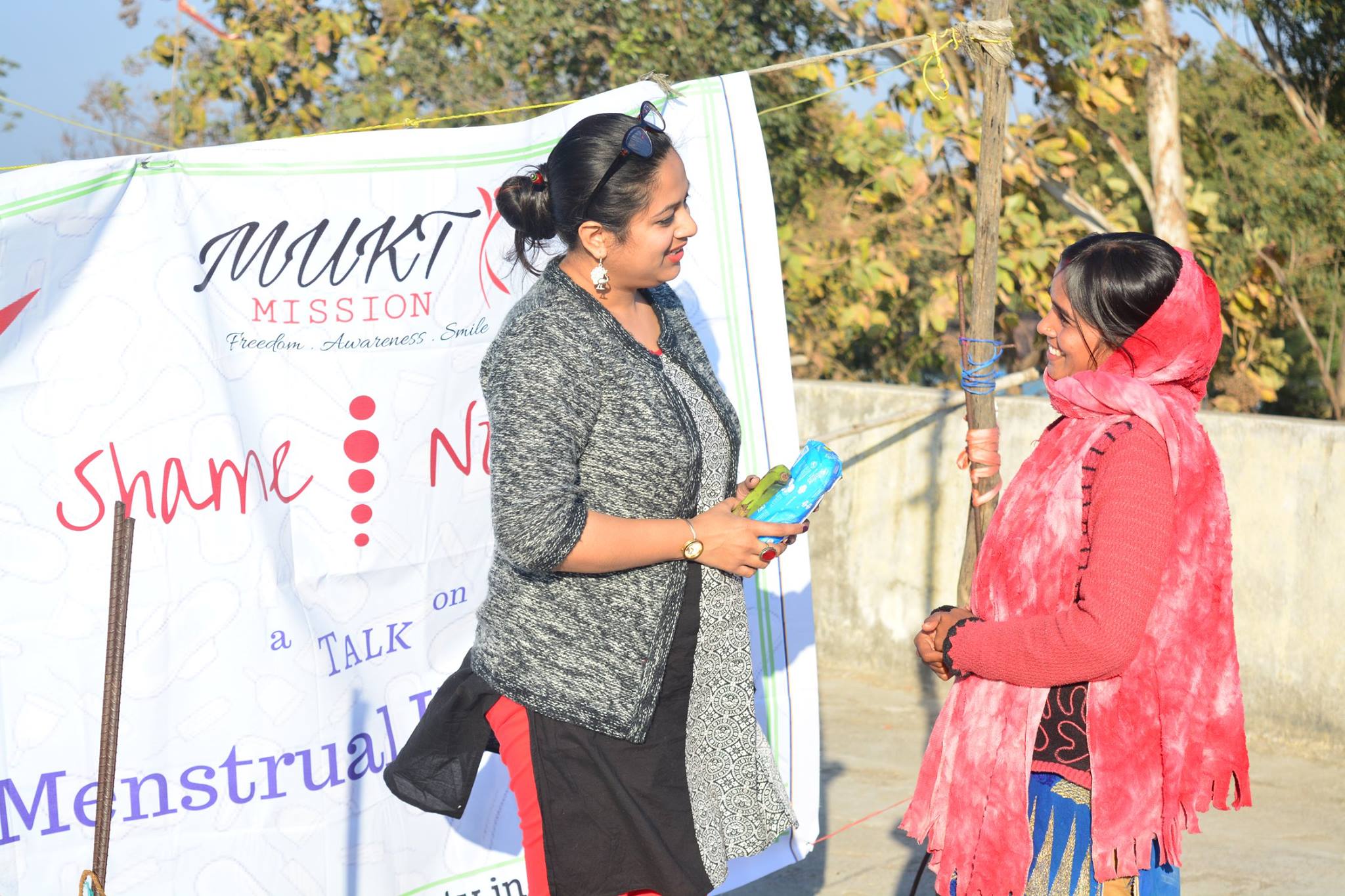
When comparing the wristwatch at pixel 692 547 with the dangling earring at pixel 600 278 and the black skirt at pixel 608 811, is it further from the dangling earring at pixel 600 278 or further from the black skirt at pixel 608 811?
the dangling earring at pixel 600 278

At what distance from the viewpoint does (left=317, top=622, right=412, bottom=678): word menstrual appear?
2.89 meters

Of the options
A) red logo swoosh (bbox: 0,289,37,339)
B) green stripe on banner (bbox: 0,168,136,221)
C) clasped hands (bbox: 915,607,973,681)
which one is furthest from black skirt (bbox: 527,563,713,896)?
green stripe on banner (bbox: 0,168,136,221)

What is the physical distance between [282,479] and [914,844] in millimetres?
2208

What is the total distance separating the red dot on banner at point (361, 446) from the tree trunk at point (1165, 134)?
460 cm

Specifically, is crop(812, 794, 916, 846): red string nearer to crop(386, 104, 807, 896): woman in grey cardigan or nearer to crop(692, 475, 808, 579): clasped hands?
crop(386, 104, 807, 896): woman in grey cardigan

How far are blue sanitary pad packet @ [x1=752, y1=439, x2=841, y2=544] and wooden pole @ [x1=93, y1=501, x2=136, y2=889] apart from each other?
959 mm

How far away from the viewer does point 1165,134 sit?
633 cm

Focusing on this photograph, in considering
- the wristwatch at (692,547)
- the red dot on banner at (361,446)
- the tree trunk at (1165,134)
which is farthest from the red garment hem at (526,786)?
the tree trunk at (1165,134)

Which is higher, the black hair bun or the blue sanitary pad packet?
the black hair bun

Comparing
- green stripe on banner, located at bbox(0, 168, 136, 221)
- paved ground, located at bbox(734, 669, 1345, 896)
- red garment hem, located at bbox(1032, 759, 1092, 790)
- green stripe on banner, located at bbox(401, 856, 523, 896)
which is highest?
green stripe on banner, located at bbox(0, 168, 136, 221)

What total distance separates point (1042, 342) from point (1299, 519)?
2.44 meters

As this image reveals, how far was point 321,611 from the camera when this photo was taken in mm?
2885

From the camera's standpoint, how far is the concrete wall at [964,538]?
4445 mm

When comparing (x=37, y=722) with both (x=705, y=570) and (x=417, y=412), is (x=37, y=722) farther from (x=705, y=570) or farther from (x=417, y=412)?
(x=705, y=570)
